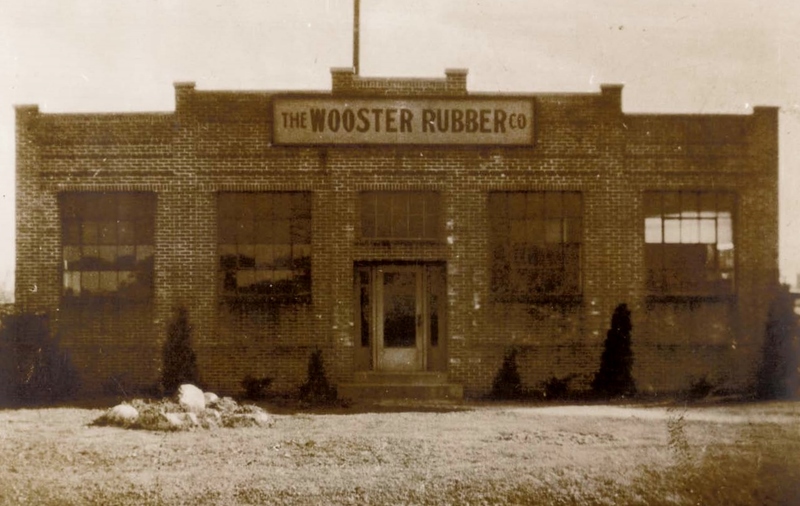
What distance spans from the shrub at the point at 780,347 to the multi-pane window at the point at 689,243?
977 millimetres

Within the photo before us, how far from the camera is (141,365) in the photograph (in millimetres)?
13914

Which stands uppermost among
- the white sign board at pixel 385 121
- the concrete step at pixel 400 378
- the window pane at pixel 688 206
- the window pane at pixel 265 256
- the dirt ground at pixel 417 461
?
the white sign board at pixel 385 121

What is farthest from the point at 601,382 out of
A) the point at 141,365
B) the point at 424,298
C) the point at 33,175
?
the point at 33,175

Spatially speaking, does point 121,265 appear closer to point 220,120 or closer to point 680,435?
point 220,120

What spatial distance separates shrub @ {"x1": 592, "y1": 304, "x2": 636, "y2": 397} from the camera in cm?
1401

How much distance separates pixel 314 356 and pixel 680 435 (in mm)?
6774

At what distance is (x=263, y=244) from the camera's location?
14133 mm

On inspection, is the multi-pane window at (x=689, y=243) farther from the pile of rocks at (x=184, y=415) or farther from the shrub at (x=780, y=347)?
the pile of rocks at (x=184, y=415)

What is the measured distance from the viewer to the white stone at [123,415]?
1105 cm

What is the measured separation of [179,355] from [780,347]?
11.6m

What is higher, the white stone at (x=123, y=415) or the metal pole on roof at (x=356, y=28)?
the metal pole on roof at (x=356, y=28)

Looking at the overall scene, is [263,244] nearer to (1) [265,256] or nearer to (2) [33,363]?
(1) [265,256]

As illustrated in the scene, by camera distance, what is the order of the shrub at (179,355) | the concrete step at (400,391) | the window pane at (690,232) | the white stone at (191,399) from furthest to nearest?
1. the window pane at (690,232)
2. the shrub at (179,355)
3. the concrete step at (400,391)
4. the white stone at (191,399)

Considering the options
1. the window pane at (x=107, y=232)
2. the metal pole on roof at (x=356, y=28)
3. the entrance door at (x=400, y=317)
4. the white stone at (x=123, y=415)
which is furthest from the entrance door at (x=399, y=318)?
the metal pole on roof at (x=356, y=28)
